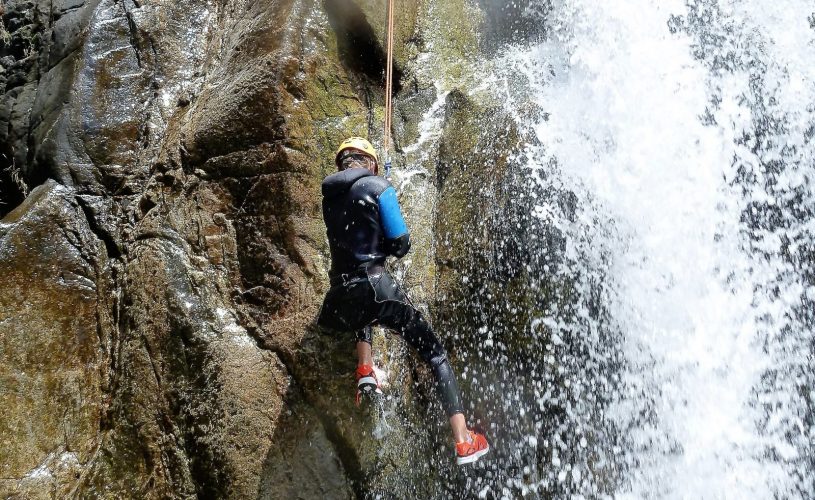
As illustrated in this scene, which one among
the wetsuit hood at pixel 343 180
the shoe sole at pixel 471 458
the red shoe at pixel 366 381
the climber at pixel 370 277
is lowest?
the shoe sole at pixel 471 458

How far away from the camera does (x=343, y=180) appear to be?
487 cm

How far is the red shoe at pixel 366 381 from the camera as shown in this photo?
16.0 ft

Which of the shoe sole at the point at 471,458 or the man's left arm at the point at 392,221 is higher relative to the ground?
the man's left arm at the point at 392,221

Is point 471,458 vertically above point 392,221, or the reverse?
point 392,221

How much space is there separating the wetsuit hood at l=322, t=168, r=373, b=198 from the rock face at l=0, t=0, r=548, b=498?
3.05ft

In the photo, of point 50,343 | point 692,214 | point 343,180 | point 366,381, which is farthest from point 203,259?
point 692,214

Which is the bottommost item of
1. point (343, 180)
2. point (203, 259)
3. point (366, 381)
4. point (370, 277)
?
point (366, 381)

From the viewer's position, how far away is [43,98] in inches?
295

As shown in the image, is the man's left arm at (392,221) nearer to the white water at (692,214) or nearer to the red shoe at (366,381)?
the red shoe at (366,381)

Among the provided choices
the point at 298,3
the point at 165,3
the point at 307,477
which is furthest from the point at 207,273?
the point at 165,3

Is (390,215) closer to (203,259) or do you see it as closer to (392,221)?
(392,221)

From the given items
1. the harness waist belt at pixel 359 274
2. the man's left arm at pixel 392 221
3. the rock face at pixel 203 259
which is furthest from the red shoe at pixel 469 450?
the man's left arm at pixel 392 221

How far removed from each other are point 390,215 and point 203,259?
90.3 inches

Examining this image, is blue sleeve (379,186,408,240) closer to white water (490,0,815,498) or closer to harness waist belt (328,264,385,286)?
harness waist belt (328,264,385,286)
